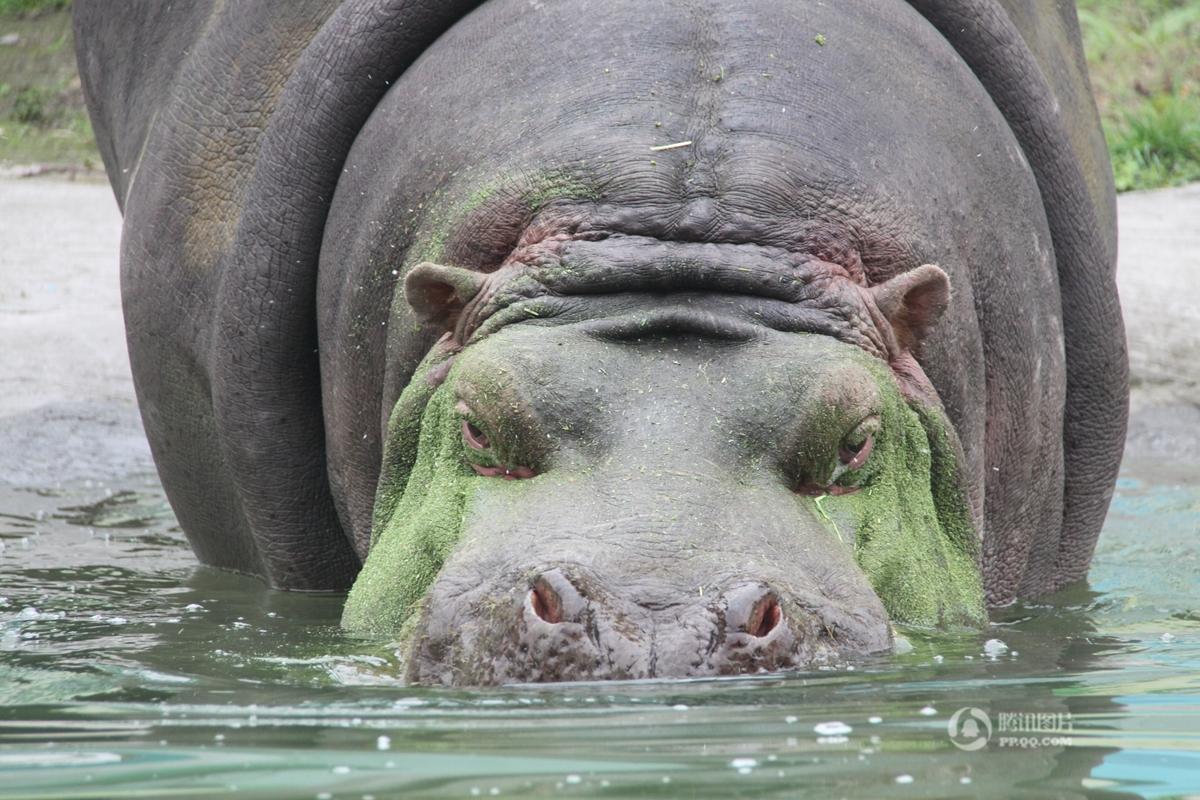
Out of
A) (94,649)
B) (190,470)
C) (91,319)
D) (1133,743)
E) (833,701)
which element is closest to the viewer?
(1133,743)

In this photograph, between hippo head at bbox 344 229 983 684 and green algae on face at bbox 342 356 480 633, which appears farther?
green algae on face at bbox 342 356 480 633

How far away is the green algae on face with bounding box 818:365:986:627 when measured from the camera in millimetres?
4234

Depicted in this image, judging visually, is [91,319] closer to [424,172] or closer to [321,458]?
[321,458]

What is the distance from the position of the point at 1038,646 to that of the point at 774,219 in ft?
4.01

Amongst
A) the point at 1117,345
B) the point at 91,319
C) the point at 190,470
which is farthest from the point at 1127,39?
the point at 190,470

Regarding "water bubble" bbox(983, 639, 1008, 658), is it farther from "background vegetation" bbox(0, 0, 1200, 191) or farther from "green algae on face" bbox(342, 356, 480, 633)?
"background vegetation" bbox(0, 0, 1200, 191)

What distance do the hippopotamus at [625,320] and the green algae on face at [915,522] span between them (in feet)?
0.04

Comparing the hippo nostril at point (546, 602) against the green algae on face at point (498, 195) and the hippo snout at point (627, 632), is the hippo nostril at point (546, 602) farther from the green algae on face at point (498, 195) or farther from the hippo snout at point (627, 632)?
the green algae on face at point (498, 195)

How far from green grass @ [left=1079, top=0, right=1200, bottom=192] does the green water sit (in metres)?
8.97

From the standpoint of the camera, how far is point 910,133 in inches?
194

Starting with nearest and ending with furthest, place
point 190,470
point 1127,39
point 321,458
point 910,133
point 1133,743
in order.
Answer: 1. point 1133,743
2. point 910,133
3. point 321,458
4. point 190,470
5. point 1127,39

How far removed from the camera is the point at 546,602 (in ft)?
11.5

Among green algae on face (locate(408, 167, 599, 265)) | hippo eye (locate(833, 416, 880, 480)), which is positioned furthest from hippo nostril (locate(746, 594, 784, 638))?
green algae on face (locate(408, 167, 599, 265))

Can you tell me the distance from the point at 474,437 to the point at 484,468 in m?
0.08
